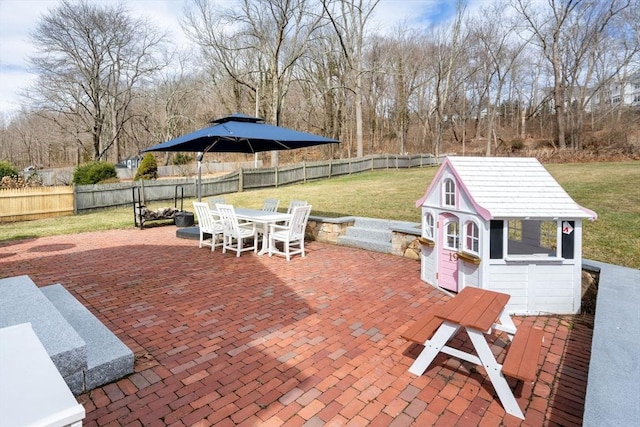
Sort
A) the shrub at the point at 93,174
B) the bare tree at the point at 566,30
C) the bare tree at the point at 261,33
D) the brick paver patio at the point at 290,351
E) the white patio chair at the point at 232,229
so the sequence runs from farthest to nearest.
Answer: the bare tree at the point at 566,30 < the bare tree at the point at 261,33 < the shrub at the point at 93,174 < the white patio chair at the point at 232,229 < the brick paver patio at the point at 290,351

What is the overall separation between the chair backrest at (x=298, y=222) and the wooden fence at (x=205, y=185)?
5486 mm

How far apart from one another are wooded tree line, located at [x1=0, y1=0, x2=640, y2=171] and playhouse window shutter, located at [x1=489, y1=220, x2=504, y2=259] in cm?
1713

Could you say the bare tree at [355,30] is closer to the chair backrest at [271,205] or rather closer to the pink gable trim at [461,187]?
the chair backrest at [271,205]

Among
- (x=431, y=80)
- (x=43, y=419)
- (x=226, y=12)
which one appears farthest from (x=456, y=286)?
(x=431, y=80)

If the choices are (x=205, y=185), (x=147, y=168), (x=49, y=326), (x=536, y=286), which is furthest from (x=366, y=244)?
(x=147, y=168)

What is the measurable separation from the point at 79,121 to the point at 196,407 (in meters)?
31.6

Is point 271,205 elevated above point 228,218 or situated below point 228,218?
above

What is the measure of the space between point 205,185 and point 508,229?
46.6 ft

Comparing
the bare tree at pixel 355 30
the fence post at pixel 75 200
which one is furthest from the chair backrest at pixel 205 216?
the bare tree at pixel 355 30

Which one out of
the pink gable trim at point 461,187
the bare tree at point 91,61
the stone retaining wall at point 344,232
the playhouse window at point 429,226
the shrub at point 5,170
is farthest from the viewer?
the bare tree at point 91,61

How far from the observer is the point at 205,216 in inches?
274

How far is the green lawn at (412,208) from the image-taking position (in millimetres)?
5480

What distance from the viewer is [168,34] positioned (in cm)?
2548

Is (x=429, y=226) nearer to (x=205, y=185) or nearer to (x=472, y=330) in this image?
(x=472, y=330)
